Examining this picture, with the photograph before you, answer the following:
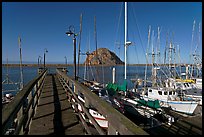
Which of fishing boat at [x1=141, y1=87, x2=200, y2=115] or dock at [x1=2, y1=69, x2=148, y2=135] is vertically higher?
dock at [x1=2, y1=69, x2=148, y2=135]

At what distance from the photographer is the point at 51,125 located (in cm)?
412

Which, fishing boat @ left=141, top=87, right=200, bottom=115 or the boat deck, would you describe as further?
fishing boat @ left=141, top=87, right=200, bottom=115

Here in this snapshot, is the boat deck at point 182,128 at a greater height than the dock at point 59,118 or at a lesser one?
lesser

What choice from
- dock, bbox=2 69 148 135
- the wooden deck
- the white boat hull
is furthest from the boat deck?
dock, bbox=2 69 148 135

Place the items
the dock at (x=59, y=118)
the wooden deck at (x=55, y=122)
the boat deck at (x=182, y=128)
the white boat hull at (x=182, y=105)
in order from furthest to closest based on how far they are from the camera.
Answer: the white boat hull at (x=182, y=105), the boat deck at (x=182, y=128), the wooden deck at (x=55, y=122), the dock at (x=59, y=118)

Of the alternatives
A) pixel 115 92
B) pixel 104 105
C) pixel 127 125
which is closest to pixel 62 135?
pixel 104 105

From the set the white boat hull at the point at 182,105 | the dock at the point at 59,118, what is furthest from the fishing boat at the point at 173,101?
the dock at the point at 59,118

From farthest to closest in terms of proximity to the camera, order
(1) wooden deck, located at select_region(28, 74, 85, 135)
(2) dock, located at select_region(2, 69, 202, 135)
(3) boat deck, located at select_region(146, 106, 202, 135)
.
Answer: (3) boat deck, located at select_region(146, 106, 202, 135), (1) wooden deck, located at select_region(28, 74, 85, 135), (2) dock, located at select_region(2, 69, 202, 135)

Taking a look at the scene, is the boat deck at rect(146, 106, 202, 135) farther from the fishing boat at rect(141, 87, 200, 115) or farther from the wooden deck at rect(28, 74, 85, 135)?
the wooden deck at rect(28, 74, 85, 135)

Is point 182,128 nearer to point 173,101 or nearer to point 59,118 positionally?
point 173,101

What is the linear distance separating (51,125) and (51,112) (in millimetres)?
1185

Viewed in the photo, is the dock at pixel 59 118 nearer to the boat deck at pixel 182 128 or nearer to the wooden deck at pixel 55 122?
the wooden deck at pixel 55 122

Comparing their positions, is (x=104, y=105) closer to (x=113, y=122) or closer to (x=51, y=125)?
(x=113, y=122)

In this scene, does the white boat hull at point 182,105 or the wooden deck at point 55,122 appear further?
the white boat hull at point 182,105
